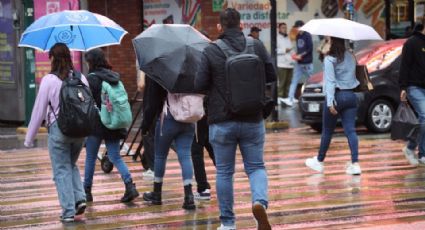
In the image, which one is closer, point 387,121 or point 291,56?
point 387,121

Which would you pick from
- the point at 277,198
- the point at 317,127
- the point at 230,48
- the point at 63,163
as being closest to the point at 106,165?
the point at 277,198

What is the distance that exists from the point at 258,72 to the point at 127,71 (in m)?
15.7

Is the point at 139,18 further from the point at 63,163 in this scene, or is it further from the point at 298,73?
the point at 63,163

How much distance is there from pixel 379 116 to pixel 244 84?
9936 millimetres

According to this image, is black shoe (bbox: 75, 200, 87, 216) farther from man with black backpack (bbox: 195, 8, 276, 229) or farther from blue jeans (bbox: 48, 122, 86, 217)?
man with black backpack (bbox: 195, 8, 276, 229)

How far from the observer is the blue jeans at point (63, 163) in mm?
9156

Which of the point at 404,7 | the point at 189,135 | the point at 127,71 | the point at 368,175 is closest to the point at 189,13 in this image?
the point at 127,71

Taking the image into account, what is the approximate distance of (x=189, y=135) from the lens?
9.83m

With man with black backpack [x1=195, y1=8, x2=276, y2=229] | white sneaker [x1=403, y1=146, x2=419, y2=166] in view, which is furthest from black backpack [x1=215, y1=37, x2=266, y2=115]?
white sneaker [x1=403, y1=146, x2=419, y2=166]

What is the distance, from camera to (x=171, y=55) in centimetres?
959

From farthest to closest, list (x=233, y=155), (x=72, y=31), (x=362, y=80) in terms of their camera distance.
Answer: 1. (x=362, y=80)
2. (x=72, y=31)
3. (x=233, y=155)

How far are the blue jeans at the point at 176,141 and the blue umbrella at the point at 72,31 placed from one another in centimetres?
141

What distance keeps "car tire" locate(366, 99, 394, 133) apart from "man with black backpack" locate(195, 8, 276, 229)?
9.34 meters

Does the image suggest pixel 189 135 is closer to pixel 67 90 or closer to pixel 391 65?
pixel 67 90
